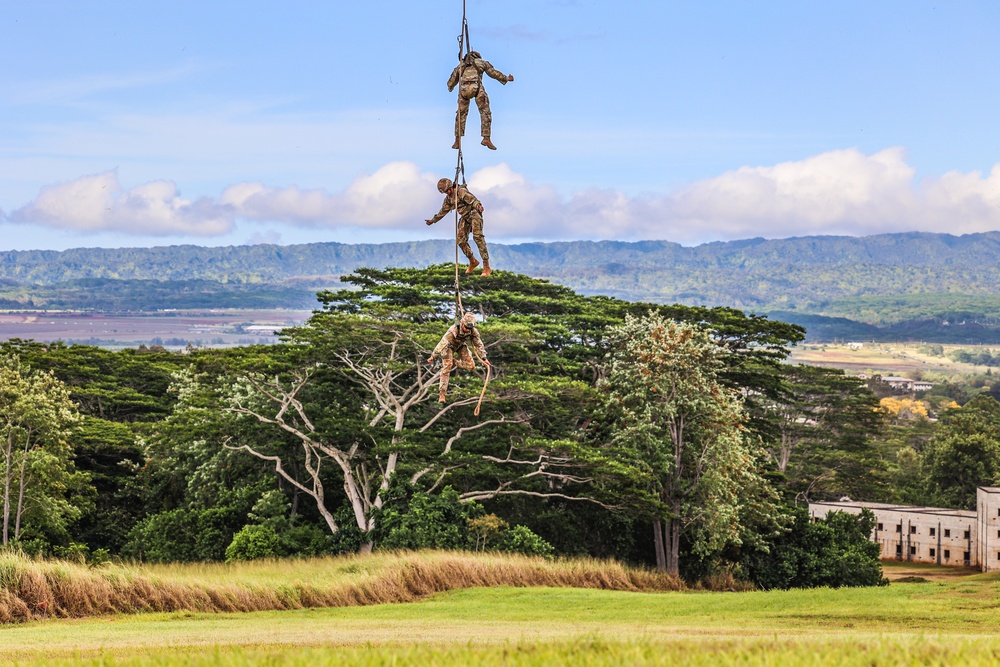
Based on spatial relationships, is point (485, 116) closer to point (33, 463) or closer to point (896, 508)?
point (33, 463)

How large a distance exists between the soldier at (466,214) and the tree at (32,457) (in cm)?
2344

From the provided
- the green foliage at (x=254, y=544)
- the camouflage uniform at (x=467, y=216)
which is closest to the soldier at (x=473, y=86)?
the camouflage uniform at (x=467, y=216)

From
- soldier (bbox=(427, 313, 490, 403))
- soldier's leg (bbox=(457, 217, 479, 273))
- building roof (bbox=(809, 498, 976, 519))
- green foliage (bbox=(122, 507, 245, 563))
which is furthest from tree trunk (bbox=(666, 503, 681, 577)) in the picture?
building roof (bbox=(809, 498, 976, 519))

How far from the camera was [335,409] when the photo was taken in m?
32.7

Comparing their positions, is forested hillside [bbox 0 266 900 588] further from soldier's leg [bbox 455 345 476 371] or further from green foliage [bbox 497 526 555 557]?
soldier's leg [bbox 455 345 476 371]

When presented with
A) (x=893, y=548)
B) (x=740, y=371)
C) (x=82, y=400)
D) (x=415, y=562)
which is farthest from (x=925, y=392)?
(x=415, y=562)

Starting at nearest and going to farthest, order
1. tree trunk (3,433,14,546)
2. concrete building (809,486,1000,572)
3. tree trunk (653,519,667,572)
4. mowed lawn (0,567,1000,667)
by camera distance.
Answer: mowed lawn (0,567,1000,667)
tree trunk (3,433,14,546)
tree trunk (653,519,667,572)
concrete building (809,486,1000,572)

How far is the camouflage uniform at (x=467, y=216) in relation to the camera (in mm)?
10133

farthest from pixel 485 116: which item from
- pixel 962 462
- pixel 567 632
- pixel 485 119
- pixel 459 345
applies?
pixel 962 462

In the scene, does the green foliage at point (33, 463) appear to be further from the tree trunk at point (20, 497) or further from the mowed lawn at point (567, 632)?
the mowed lawn at point (567, 632)

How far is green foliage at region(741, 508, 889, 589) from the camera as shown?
1328 inches

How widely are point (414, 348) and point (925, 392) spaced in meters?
159

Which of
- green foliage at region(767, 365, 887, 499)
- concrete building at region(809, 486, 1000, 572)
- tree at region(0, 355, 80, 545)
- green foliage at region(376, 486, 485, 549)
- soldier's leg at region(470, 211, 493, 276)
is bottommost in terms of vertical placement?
concrete building at region(809, 486, 1000, 572)

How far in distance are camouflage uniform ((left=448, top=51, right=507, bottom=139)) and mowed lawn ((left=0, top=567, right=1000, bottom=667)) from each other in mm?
4868
